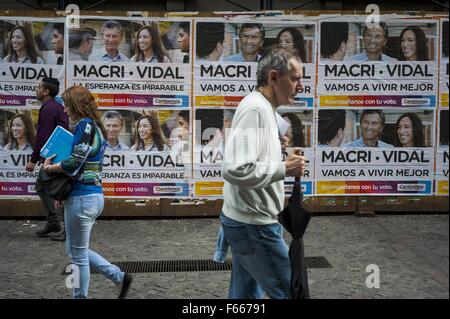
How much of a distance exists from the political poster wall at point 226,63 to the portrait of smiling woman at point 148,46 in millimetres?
489

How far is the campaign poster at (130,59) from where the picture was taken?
8047 mm

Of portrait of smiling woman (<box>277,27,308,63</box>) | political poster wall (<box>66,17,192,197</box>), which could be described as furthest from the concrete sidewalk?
portrait of smiling woman (<box>277,27,308,63</box>)

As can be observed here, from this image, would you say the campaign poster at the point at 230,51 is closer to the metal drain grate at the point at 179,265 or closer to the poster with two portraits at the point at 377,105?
the poster with two portraits at the point at 377,105

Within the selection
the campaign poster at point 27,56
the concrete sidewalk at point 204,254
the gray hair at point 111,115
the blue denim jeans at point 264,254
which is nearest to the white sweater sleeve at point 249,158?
the blue denim jeans at point 264,254

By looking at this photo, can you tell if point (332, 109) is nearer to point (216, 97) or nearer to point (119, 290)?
point (216, 97)

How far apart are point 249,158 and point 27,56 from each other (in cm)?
576

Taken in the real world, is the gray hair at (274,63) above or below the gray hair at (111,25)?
below

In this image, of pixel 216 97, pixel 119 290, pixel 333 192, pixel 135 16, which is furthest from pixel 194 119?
pixel 119 290

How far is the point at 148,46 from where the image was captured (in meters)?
8.11

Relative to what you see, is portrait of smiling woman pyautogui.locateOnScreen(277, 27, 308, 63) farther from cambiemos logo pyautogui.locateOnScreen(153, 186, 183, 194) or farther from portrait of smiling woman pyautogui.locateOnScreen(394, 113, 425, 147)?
cambiemos logo pyautogui.locateOnScreen(153, 186, 183, 194)

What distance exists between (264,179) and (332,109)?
547 centimetres

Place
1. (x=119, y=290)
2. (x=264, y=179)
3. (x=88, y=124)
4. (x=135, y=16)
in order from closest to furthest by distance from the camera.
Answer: (x=264, y=179)
(x=88, y=124)
(x=119, y=290)
(x=135, y=16)

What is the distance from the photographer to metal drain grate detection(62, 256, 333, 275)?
604 cm

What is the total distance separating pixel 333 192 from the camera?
8.45 metres
